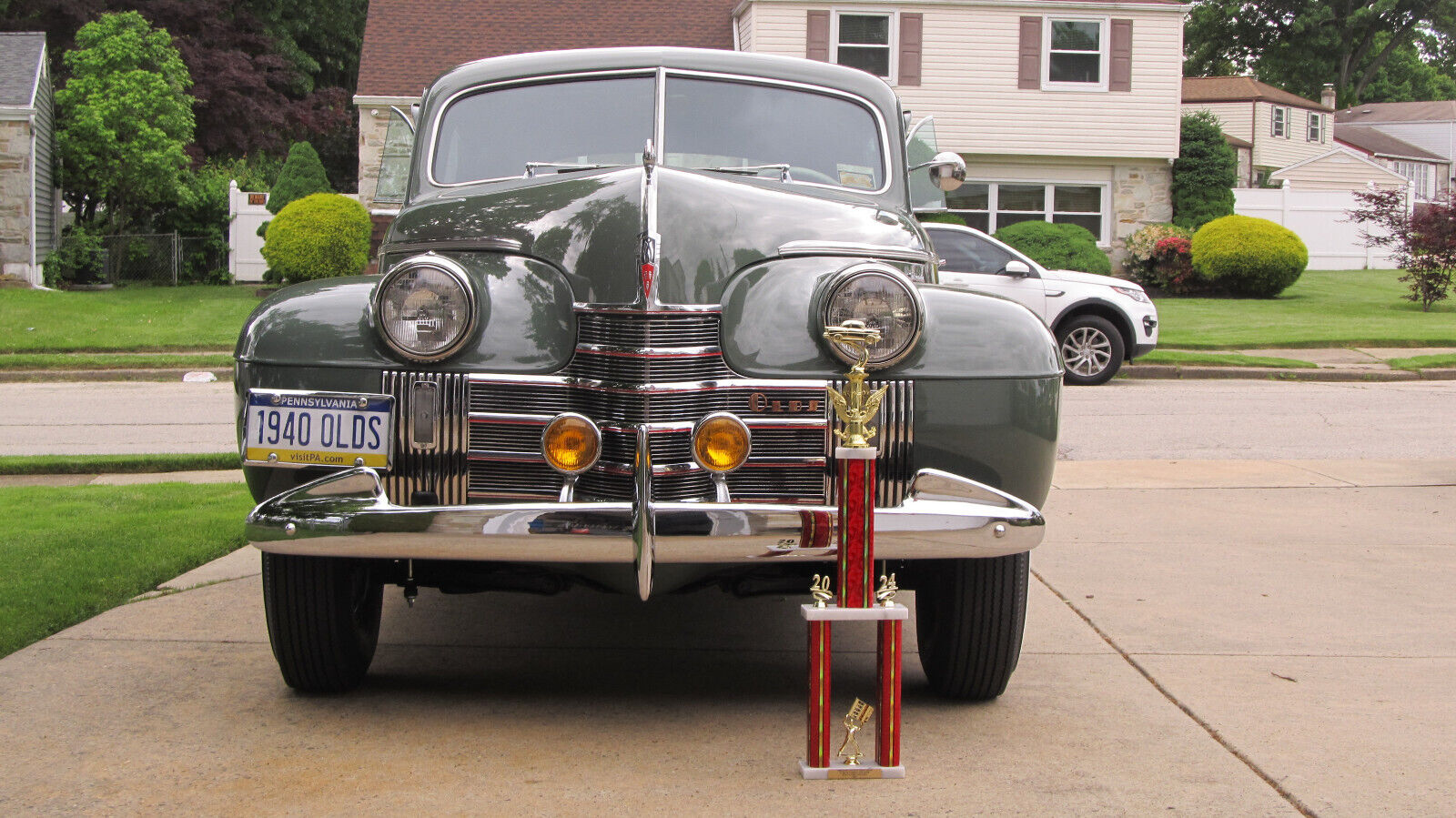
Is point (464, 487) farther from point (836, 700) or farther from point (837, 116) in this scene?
point (837, 116)

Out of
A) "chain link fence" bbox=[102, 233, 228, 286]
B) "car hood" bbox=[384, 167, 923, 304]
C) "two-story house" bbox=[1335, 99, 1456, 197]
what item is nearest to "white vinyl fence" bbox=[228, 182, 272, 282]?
"chain link fence" bbox=[102, 233, 228, 286]

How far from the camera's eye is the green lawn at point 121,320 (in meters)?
16.8

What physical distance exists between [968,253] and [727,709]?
10.5 metres

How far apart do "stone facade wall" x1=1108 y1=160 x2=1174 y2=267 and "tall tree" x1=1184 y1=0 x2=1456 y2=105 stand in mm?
31619

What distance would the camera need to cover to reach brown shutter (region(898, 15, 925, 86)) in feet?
85.1

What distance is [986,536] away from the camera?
134 inches

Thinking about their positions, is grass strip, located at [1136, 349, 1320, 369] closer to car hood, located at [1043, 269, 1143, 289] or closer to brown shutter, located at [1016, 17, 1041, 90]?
car hood, located at [1043, 269, 1143, 289]

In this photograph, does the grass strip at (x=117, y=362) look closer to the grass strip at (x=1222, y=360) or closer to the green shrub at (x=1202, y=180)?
the grass strip at (x=1222, y=360)

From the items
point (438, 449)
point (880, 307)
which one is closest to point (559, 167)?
point (438, 449)

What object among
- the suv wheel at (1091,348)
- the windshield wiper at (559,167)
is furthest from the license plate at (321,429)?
the suv wheel at (1091,348)

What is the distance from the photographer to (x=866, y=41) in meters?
25.9

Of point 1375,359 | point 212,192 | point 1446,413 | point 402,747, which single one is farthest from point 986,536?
point 212,192

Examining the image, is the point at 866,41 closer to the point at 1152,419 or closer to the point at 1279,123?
the point at 1152,419

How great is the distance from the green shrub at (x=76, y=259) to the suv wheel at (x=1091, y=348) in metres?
19.4
